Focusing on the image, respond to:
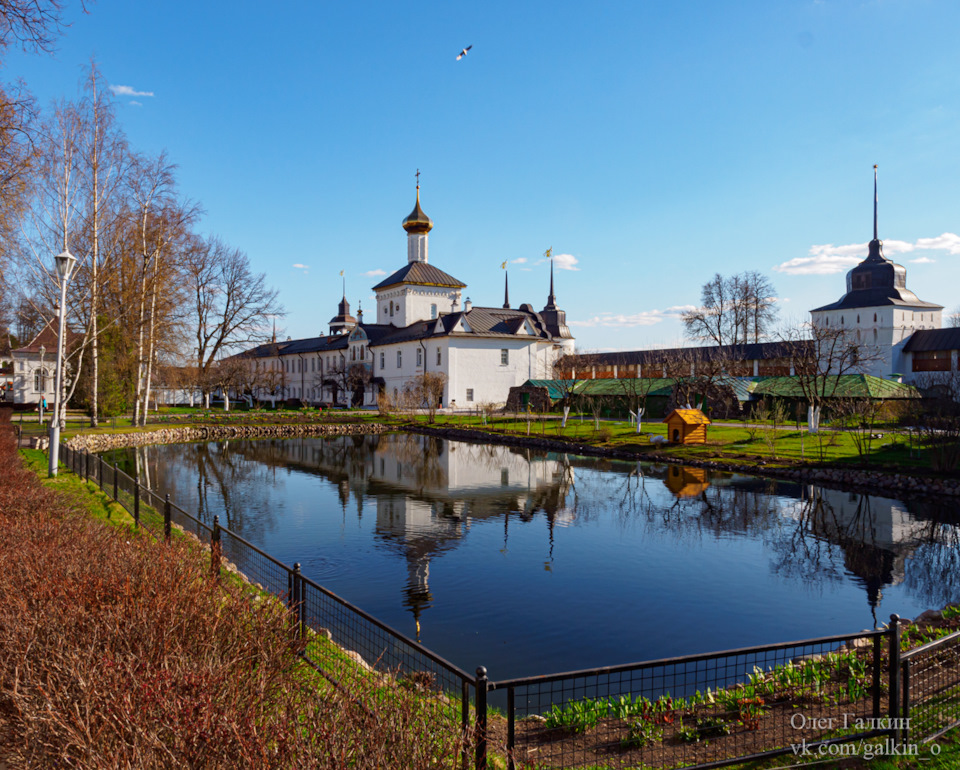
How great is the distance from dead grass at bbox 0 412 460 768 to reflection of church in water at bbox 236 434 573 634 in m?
4.47

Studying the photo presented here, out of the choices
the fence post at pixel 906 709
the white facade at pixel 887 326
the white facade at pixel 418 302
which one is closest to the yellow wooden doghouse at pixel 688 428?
the fence post at pixel 906 709

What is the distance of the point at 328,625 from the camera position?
7.96 meters

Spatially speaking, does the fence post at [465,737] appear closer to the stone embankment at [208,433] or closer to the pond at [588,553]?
the pond at [588,553]

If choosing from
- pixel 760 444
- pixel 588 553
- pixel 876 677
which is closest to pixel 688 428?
pixel 760 444

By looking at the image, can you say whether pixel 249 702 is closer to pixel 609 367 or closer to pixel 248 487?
pixel 248 487

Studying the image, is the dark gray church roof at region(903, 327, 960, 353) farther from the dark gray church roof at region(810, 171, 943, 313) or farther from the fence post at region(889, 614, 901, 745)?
the fence post at region(889, 614, 901, 745)

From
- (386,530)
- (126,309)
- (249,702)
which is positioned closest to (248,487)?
(386,530)

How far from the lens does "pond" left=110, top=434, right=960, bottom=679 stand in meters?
8.20

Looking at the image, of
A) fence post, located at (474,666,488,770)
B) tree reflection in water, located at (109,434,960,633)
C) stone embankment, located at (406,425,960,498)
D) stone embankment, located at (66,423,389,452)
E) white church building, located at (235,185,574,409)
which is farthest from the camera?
white church building, located at (235,185,574,409)

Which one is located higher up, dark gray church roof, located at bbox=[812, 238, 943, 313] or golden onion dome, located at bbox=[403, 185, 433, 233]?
golden onion dome, located at bbox=[403, 185, 433, 233]

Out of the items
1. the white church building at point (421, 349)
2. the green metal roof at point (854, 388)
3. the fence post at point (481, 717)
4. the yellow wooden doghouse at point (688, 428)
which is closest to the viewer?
the fence post at point (481, 717)

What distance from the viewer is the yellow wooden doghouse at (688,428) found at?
2681 centimetres

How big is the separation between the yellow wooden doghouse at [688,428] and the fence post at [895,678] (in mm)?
22818

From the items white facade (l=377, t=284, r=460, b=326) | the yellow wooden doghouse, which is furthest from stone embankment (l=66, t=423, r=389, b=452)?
the yellow wooden doghouse
